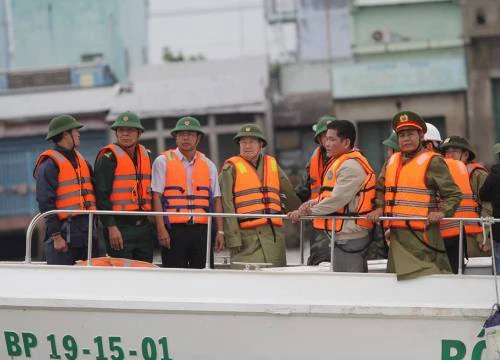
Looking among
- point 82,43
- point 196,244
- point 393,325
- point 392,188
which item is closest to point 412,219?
point 392,188

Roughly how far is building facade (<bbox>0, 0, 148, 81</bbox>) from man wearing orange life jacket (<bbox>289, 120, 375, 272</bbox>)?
20.8m

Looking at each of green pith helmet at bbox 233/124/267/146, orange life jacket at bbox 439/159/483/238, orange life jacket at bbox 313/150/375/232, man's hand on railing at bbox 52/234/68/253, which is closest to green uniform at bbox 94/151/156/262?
man's hand on railing at bbox 52/234/68/253

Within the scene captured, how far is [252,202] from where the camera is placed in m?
7.38

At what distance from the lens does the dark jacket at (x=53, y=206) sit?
7.22 meters

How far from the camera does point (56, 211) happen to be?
6840 millimetres

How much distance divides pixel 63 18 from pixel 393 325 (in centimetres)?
2277

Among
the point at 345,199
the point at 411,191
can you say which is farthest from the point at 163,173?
the point at 411,191


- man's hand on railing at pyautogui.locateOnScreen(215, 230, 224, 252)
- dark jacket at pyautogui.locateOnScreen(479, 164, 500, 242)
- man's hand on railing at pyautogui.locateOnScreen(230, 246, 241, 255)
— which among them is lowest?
man's hand on railing at pyautogui.locateOnScreen(230, 246, 241, 255)

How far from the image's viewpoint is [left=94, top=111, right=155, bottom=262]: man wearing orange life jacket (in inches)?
292

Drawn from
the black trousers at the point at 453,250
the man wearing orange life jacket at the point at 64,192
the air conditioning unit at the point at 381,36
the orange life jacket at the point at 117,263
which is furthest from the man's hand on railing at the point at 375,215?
the air conditioning unit at the point at 381,36

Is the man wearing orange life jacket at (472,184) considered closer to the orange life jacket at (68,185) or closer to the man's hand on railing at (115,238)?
the man's hand on railing at (115,238)

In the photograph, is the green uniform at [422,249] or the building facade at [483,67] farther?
the building facade at [483,67]

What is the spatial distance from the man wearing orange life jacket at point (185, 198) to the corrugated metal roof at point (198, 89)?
14.7 meters

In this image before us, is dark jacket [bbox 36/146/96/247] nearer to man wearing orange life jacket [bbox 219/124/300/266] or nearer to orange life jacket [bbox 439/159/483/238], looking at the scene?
man wearing orange life jacket [bbox 219/124/300/266]
